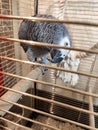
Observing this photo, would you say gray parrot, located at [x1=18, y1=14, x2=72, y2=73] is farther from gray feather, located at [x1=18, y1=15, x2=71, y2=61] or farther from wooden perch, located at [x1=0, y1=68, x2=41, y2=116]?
wooden perch, located at [x1=0, y1=68, x2=41, y2=116]

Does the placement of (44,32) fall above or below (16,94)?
above

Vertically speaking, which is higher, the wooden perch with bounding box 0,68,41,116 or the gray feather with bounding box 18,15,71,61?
the gray feather with bounding box 18,15,71,61

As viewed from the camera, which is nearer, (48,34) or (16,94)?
(48,34)

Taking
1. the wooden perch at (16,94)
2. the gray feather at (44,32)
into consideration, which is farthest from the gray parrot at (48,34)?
the wooden perch at (16,94)

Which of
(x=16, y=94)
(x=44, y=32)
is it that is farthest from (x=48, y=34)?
(x=16, y=94)

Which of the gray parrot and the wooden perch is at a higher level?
the gray parrot

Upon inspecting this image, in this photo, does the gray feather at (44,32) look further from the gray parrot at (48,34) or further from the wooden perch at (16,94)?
the wooden perch at (16,94)

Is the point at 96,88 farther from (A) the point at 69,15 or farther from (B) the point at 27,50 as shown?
(B) the point at 27,50

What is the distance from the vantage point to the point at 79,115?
1349 millimetres

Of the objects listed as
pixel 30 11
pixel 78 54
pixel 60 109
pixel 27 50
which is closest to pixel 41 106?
pixel 60 109

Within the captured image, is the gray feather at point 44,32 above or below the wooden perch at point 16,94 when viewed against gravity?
above

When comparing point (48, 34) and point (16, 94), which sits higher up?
point (48, 34)

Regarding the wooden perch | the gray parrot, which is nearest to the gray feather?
the gray parrot

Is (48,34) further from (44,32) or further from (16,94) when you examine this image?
(16,94)
